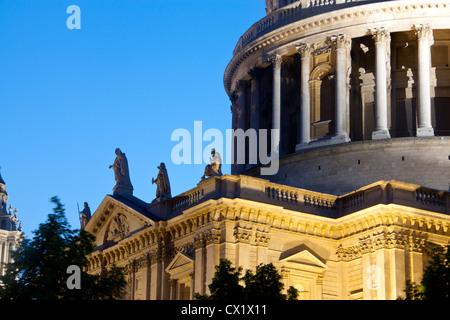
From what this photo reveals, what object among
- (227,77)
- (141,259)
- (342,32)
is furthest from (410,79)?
(141,259)

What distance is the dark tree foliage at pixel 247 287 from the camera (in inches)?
1456

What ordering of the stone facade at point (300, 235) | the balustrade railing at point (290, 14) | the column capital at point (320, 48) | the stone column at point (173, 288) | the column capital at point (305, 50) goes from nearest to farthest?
1. the stone facade at point (300, 235)
2. the stone column at point (173, 288)
3. the column capital at point (320, 48)
4. the column capital at point (305, 50)
5. the balustrade railing at point (290, 14)

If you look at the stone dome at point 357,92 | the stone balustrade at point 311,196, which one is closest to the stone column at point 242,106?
the stone dome at point 357,92

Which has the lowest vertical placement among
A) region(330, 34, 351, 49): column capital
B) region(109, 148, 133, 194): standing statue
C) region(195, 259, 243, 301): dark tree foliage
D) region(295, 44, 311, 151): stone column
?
region(195, 259, 243, 301): dark tree foliage

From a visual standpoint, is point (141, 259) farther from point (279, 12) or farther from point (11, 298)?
point (279, 12)

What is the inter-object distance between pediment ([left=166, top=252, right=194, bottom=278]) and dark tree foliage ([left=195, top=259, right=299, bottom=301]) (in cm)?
746

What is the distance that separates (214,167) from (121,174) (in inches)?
351

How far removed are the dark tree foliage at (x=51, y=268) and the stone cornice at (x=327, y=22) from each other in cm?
2294

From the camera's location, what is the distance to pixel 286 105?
200 feet

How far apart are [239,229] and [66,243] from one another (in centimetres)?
814

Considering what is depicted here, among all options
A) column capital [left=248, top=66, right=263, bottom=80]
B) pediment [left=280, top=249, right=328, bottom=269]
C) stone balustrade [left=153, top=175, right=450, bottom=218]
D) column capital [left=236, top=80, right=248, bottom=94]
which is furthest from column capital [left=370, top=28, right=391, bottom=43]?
pediment [left=280, top=249, right=328, bottom=269]

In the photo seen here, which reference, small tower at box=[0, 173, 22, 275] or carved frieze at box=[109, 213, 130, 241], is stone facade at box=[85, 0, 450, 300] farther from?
small tower at box=[0, 173, 22, 275]

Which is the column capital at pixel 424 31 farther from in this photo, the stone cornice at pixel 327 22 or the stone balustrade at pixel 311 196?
the stone balustrade at pixel 311 196

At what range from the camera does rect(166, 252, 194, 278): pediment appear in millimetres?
46156
